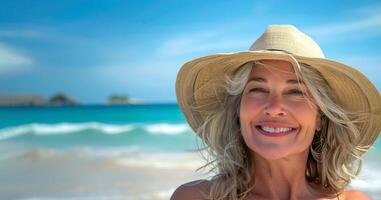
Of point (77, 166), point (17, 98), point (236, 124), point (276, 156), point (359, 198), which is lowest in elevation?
point (359, 198)

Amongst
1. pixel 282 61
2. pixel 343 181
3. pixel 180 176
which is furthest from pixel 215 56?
pixel 180 176

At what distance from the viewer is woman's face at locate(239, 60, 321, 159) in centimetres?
235

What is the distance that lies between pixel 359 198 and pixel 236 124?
0.75 metres

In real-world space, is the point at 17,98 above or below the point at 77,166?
above

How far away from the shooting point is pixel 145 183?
8.14m

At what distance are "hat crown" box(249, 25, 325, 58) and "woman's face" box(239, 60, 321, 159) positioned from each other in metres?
0.08

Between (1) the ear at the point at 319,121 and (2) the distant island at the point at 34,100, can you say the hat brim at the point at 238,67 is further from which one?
(2) the distant island at the point at 34,100

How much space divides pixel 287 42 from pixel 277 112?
35 centimetres

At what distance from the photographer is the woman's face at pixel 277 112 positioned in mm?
2346

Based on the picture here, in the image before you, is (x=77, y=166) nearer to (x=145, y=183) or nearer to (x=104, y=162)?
(x=104, y=162)

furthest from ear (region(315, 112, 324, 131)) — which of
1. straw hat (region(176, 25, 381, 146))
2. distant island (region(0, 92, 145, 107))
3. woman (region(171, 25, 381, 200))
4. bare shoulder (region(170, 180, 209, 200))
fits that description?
distant island (region(0, 92, 145, 107))

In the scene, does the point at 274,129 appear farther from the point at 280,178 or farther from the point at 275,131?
the point at 280,178

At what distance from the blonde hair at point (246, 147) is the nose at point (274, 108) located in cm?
20

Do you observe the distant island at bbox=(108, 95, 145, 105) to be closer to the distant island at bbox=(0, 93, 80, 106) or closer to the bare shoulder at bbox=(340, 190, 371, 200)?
the distant island at bbox=(0, 93, 80, 106)
